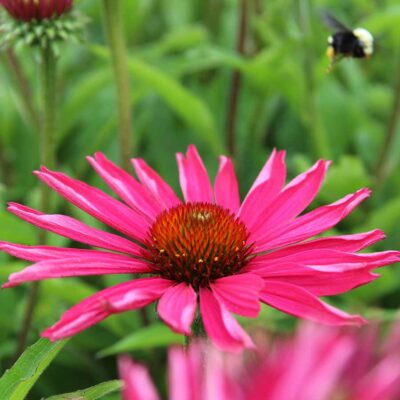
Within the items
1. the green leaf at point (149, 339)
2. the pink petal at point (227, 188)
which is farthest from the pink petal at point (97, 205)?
the green leaf at point (149, 339)

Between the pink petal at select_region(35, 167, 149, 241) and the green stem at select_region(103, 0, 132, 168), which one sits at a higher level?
the green stem at select_region(103, 0, 132, 168)

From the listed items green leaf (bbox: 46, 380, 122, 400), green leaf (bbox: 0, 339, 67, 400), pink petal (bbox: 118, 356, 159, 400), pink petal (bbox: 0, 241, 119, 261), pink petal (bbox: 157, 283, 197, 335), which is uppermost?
pink petal (bbox: 0, 241, 119, 261)

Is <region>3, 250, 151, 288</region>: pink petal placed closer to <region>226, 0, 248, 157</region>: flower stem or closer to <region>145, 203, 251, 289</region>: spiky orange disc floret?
<region>145, 203, 251, 289</region>: spiky orange disc floret

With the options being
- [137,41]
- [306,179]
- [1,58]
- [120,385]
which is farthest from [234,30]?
[120,385]

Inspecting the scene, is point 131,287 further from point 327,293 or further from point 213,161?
point 213,161

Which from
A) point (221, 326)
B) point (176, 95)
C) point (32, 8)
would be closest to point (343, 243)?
point (221, 326)

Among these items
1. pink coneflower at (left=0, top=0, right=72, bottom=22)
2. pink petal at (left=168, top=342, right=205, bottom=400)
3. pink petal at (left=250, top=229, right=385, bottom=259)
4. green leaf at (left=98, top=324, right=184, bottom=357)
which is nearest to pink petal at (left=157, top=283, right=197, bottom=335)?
pink petal at (left=250, top=229, right=385, bottom=259)

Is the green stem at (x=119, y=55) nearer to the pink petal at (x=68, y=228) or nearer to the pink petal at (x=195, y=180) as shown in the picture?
the pink petal at (x=195, y=180)
